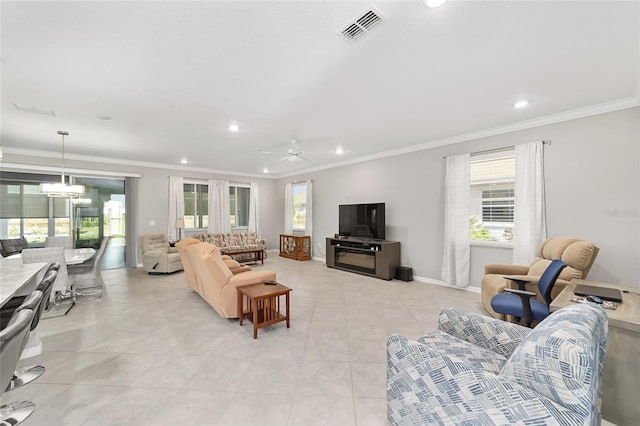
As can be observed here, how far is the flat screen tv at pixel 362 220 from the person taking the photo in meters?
5.72

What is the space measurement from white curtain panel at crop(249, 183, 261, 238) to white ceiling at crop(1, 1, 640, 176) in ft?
14.6

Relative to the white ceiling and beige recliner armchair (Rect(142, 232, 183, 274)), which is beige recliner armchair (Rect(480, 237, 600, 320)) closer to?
the white ceiling

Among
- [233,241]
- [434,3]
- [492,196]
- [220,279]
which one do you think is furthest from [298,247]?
[434,3]

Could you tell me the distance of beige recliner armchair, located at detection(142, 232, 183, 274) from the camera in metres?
5.71

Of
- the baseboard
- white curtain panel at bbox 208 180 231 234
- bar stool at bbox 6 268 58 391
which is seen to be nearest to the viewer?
bar stool at bbox 6 268 58 391

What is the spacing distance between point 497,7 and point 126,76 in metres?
3.21

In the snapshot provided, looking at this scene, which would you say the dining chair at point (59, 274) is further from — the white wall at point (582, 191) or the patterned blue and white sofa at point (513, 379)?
the white wall at point (582, 191)

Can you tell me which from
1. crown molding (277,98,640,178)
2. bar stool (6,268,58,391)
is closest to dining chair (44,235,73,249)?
bar stool (6,268,58,391)

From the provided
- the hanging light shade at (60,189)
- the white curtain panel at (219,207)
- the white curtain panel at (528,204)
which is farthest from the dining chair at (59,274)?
the white curtain panel at (528,204)

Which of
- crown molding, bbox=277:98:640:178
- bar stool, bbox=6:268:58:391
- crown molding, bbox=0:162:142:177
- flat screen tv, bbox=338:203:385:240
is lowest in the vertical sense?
bar stool, bbox=6:268:58:391

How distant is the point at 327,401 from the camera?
1.91m

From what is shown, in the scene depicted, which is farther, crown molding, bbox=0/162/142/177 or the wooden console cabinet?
the wooden console cabinet

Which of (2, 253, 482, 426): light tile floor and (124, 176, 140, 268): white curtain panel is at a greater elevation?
(124, 176, 140, 268): white curtain panel

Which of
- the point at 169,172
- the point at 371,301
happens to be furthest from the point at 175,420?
the point at 169,172
